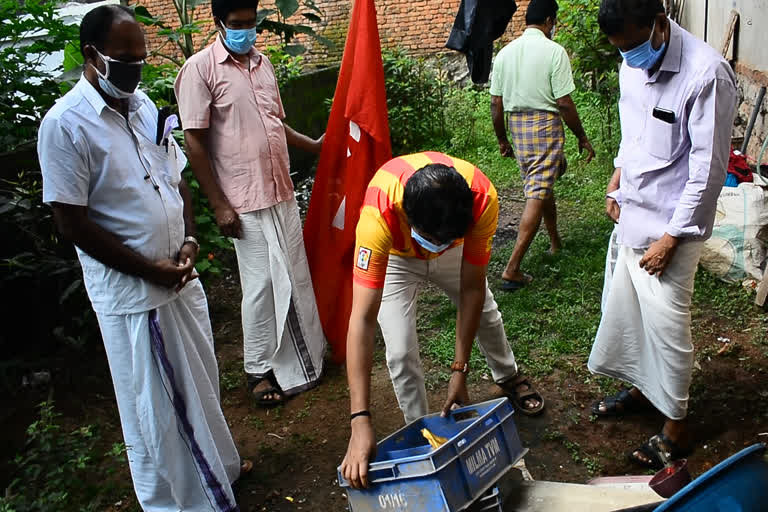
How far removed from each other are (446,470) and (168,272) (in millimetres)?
1263

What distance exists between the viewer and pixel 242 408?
12.7ft

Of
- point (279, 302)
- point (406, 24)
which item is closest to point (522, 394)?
point (279, 302)

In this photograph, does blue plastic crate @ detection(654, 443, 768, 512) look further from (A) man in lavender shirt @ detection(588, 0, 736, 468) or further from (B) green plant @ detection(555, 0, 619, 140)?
(B) green plant @ detection(555, 0, 619, 140)

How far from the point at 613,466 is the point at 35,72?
3907 millimetres

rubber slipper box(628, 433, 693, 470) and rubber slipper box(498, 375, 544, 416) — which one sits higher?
rubber slipper box(628, 433, 693, 470)

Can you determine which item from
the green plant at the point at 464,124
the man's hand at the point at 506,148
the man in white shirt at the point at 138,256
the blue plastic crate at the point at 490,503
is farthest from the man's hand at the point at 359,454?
the green plant at the point at 464,124

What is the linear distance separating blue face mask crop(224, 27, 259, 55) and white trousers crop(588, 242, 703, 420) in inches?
82.1

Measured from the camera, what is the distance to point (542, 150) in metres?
4.85

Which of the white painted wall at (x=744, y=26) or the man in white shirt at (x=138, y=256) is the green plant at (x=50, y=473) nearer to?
the man in white shirt at (x=138, y=256)

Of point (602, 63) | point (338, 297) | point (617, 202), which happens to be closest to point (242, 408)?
point (338, 297)

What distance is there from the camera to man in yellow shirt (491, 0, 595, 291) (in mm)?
4773

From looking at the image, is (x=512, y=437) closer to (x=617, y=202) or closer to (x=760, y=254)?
(x=617, y=202)

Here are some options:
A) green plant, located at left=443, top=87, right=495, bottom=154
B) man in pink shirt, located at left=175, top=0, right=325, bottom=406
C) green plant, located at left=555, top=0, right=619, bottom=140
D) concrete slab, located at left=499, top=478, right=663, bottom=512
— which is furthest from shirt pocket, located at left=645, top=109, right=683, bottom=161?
green plant, located at left=443, top=87, right=495, bottom=154

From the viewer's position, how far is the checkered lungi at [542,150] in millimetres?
4832
